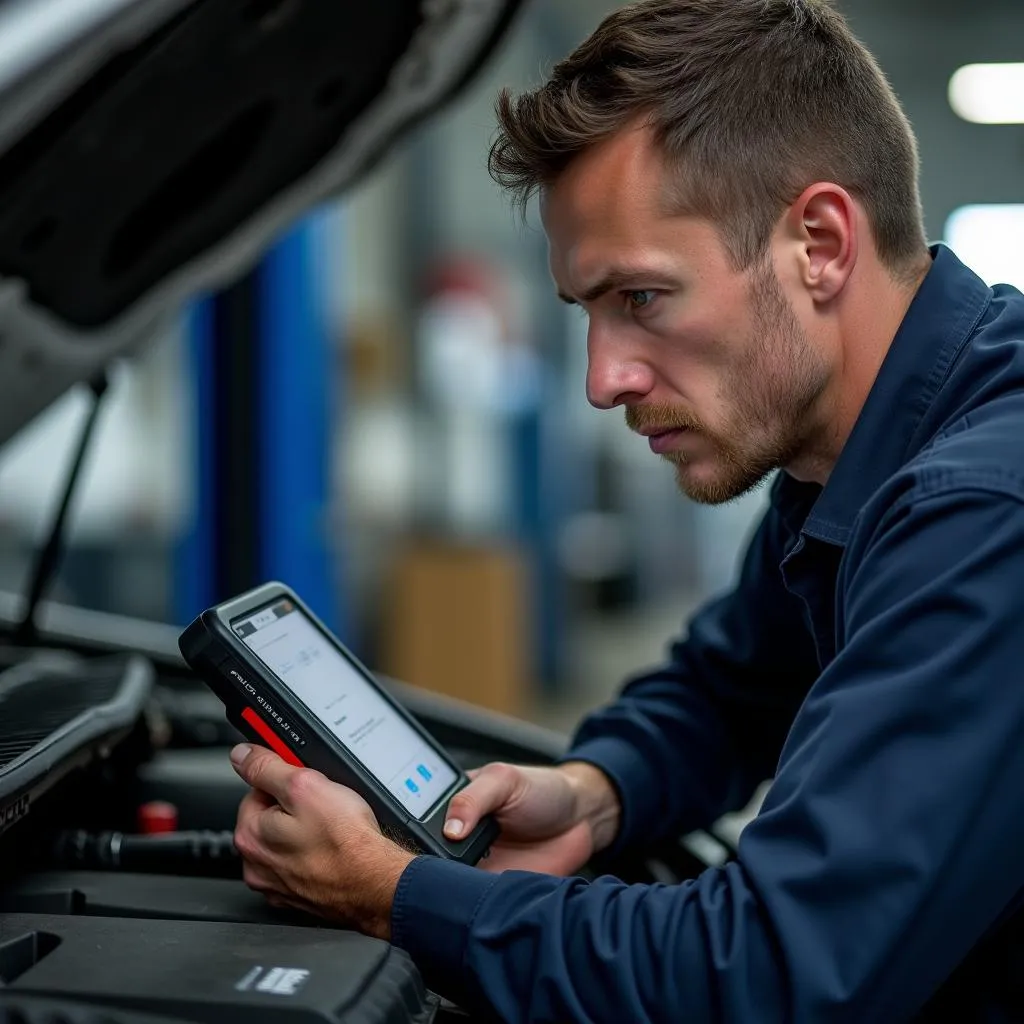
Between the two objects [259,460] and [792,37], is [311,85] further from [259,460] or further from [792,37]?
[259,460]

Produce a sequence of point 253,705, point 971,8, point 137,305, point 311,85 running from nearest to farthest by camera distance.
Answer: point 253,705 < point 311,85 < point 137,305 < point 971,8

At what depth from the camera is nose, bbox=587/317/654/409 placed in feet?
3.40

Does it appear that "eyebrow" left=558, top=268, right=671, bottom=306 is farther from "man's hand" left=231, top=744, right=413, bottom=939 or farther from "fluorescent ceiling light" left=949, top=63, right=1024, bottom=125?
"fluorescent ceiling light" left=949, top=63, right=1024, bottom=125

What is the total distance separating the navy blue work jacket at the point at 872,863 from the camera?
2.56 feet

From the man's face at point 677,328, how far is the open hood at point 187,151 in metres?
0.33

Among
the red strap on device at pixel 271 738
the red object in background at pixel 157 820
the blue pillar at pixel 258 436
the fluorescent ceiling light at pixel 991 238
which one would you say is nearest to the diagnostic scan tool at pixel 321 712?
the red strap on device at pixel 271 738

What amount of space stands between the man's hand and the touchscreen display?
6 cm

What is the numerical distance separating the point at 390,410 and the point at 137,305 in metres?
5.06

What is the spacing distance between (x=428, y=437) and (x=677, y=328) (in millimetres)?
5663

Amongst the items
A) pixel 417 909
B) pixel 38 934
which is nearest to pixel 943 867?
pixel 417 909

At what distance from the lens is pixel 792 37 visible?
1.06m

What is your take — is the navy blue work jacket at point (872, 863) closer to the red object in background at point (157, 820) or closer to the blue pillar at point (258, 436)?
the red object in background at point (157, 820)

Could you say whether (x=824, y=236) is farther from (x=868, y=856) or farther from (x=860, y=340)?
(x=868, y=856)

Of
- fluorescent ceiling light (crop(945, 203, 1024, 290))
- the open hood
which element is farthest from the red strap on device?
fluorescent ceiling light (crop(945, 203, 1024, 290))
